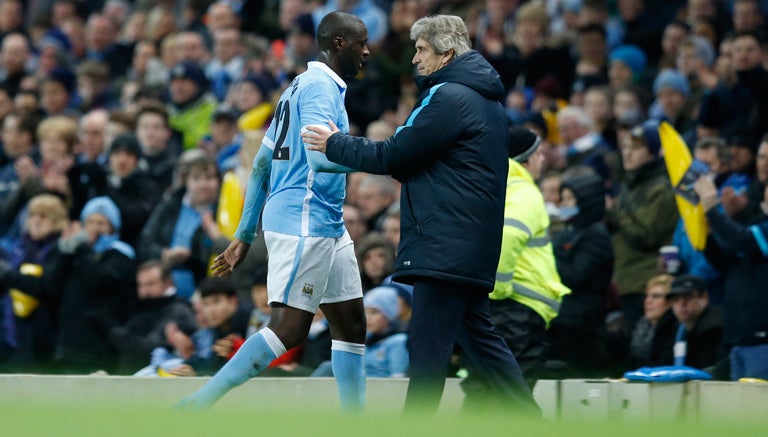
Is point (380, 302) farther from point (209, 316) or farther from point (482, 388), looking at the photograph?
point (482, 388)

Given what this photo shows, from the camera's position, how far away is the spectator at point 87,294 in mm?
12703

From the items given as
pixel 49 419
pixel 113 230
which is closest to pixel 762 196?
pixel 113 230

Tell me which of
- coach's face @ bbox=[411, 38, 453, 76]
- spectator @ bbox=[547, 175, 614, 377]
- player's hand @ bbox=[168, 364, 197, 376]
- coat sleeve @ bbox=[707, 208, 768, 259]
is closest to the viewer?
coach's face @ bbox=[411, 38, 453, 76]

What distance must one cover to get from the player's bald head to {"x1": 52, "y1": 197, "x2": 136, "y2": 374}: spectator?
5240mm

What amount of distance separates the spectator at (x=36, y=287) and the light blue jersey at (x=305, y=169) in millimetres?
5645

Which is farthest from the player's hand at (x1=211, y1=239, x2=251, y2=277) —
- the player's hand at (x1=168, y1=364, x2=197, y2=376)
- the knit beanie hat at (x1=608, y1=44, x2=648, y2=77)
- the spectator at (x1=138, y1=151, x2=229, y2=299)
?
the knit beanie hat at (x1=608, y1=44, x2=648, y2=77)

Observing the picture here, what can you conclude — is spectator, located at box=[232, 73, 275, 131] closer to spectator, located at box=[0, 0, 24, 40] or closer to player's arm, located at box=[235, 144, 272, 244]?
spectator, located at box=[0, 0, 24, 40]

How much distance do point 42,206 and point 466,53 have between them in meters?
6.80

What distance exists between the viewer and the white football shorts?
7742 millimetres

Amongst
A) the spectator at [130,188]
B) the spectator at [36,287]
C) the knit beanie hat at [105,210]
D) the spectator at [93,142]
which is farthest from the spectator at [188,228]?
the spectator at [93,142]

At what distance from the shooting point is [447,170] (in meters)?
7.59

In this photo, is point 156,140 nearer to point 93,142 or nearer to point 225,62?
point 93,142

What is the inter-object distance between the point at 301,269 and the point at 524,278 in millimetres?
1752

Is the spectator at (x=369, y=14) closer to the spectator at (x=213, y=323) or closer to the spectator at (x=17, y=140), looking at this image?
the spectator at (x=17, y=140)
